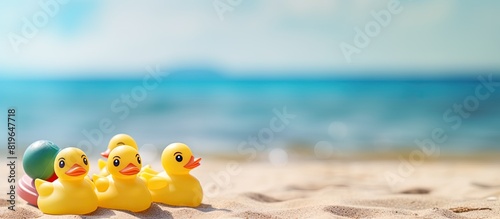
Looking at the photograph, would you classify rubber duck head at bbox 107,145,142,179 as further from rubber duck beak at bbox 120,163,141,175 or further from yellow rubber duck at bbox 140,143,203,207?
yellow rubber duck at bbox 140,143,203,207

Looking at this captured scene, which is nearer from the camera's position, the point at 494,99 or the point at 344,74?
the point at 494,99

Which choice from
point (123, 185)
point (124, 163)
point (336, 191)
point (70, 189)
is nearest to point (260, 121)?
point (336, 191)

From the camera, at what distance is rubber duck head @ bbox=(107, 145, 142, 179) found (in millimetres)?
4043

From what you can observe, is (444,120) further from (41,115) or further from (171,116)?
(41,115)

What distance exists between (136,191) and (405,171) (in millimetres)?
5193

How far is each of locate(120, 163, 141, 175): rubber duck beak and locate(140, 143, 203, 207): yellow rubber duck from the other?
405mm

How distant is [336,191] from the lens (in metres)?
6.05

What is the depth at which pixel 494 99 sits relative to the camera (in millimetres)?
21172

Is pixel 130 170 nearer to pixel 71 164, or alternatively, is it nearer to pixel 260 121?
pixel 71 164

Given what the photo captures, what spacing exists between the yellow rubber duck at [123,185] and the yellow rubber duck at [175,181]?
0.76ft

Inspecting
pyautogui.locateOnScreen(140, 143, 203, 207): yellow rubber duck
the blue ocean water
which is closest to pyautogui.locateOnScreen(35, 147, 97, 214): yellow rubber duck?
pyautogui.locateOnScreen(140, 143, 203, 207): yellow rubber duck

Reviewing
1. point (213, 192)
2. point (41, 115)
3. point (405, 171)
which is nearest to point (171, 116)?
point (41, 115)

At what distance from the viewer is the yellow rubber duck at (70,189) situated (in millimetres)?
3934

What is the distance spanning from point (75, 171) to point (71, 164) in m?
0.06
